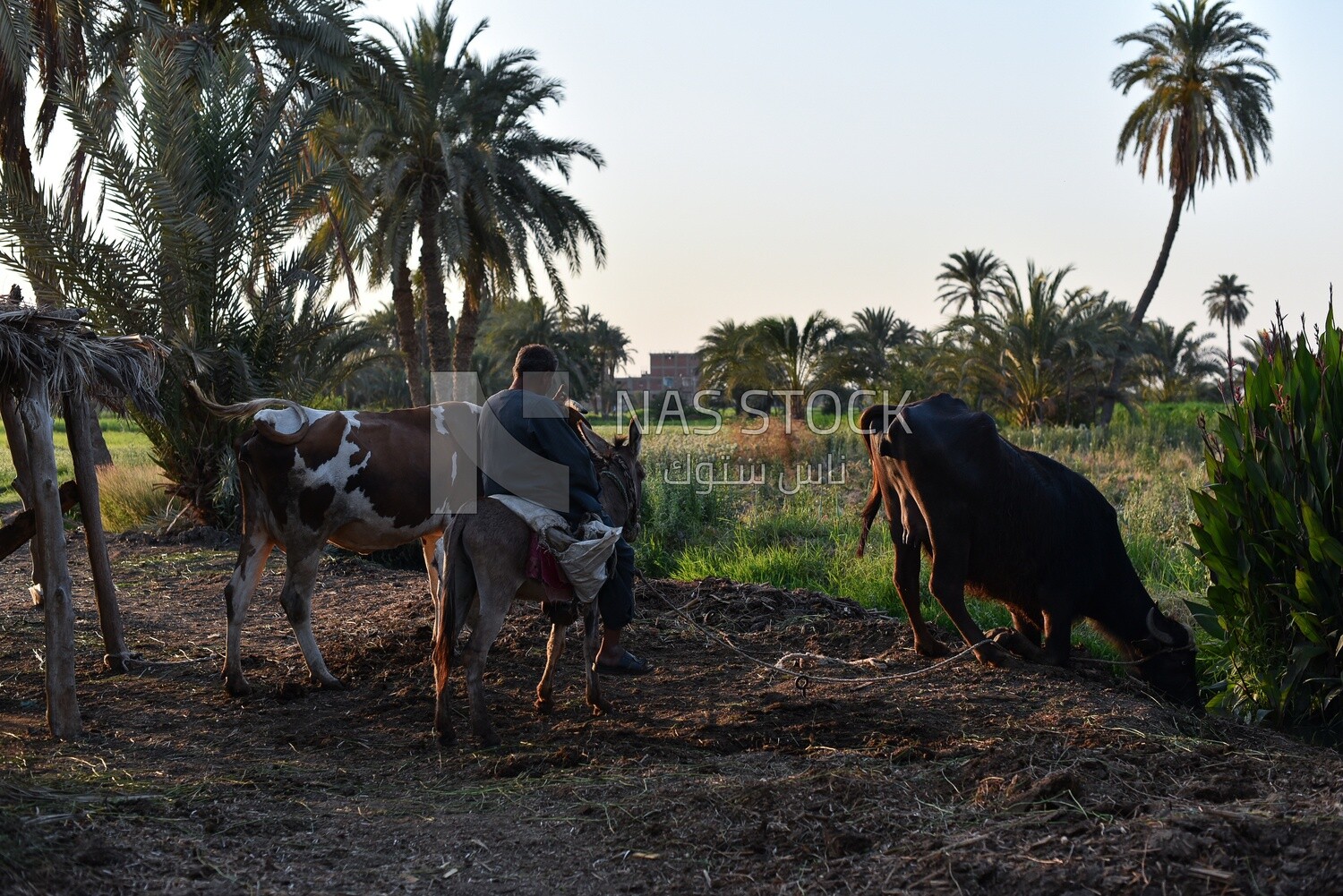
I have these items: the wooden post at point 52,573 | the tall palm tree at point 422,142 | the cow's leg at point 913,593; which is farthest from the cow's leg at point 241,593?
the tall palm tree at point 422,142

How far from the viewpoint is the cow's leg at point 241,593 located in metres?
6.70

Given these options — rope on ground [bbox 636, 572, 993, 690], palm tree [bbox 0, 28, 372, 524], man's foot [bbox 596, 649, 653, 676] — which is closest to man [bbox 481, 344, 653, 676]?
man's foot [bbox 596, 649, 653, 676]

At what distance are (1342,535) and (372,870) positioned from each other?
464 cm

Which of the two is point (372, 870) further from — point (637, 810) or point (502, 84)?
point (502, 84)

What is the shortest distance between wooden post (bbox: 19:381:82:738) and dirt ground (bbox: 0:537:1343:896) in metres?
0.20

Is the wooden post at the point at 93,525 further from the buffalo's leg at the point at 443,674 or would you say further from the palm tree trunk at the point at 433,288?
the palm tree trunk at the point at 433,288

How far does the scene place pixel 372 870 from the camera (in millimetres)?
4031

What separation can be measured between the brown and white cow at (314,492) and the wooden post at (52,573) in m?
0.96

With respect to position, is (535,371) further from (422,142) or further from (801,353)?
(801,353)

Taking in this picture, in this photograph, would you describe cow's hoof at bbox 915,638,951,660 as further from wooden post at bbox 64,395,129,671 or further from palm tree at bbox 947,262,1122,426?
palm tree at bbox 947,262,1122,426

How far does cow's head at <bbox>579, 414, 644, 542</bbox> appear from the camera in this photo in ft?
20.9

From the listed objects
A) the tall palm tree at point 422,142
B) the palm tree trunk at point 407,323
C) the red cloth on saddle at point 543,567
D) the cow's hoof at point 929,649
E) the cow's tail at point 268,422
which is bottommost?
the cow's hoof at point 929,649

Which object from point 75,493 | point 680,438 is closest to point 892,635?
point 75,493

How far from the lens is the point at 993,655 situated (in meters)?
6.94
